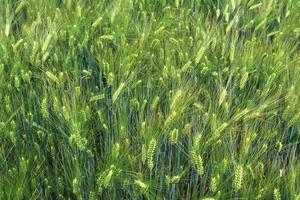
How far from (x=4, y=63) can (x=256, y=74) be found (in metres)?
0.74

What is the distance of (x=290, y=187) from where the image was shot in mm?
1250

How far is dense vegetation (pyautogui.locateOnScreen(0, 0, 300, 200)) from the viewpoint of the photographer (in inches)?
51.0

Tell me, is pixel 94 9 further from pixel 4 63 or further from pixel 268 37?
pixel 268 37

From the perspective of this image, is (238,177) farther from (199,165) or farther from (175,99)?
(175,99)

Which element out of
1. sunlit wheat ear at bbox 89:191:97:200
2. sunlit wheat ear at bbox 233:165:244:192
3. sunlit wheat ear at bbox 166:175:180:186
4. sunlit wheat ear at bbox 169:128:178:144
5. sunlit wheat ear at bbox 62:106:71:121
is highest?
sunlit wheat ear at bbox 62:106:71:121

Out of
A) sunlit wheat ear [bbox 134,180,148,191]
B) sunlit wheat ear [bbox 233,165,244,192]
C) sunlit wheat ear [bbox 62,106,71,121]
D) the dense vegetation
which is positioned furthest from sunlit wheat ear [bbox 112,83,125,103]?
sunlit wheat ear [bbox 233,165,244,192]

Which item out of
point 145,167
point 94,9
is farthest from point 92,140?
point 94,9

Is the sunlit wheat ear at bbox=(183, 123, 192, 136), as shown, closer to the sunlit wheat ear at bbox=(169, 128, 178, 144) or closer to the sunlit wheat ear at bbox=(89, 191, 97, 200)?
the sunlit wheat ear at bbox=(169, 128, 178, 144)

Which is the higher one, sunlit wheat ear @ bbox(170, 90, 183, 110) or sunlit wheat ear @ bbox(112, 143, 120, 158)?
sunlit wheat ear @ bbox(170, 90, 183, 110)

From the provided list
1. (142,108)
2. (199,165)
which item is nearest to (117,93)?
(142,108)

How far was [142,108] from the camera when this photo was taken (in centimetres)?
137

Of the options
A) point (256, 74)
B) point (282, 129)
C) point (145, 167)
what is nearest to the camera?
point (145, 167)

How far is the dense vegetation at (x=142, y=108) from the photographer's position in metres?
1.29

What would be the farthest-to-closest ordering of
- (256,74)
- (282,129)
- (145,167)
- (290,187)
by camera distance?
(256,74) → (282,129) → (145,167) → (290,187)
